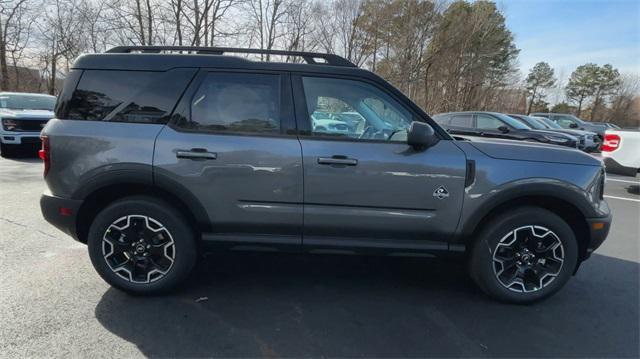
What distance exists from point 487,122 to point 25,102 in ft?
45.3

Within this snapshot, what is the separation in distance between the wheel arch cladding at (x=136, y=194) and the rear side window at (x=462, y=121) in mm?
10211

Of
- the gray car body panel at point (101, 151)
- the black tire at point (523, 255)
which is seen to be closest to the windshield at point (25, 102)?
the gray car body panel at point (101, 151)

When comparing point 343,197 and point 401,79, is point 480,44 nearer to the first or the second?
point 401,79

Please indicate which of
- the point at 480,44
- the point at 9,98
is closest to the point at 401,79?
Result: the point at 480,44

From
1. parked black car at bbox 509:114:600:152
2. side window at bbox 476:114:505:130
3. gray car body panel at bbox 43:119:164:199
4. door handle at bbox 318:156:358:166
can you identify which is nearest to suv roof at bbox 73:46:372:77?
gray car body panel at bbox 43:119:164:199

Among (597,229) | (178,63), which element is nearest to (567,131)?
(597,229)

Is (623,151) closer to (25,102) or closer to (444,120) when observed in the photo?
(444,120)

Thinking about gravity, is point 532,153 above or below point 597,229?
above

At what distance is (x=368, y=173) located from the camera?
2949 millimetres

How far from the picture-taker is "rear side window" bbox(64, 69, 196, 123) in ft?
9.94

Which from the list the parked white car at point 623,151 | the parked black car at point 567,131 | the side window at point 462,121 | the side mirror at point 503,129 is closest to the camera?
the parked white car at point 623,151

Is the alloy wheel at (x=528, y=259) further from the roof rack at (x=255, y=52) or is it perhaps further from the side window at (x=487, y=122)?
the side window at (x=487, y=122)

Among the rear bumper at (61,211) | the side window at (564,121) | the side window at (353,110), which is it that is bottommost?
the rear bumper at (61,211)

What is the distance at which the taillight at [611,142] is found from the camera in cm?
779
